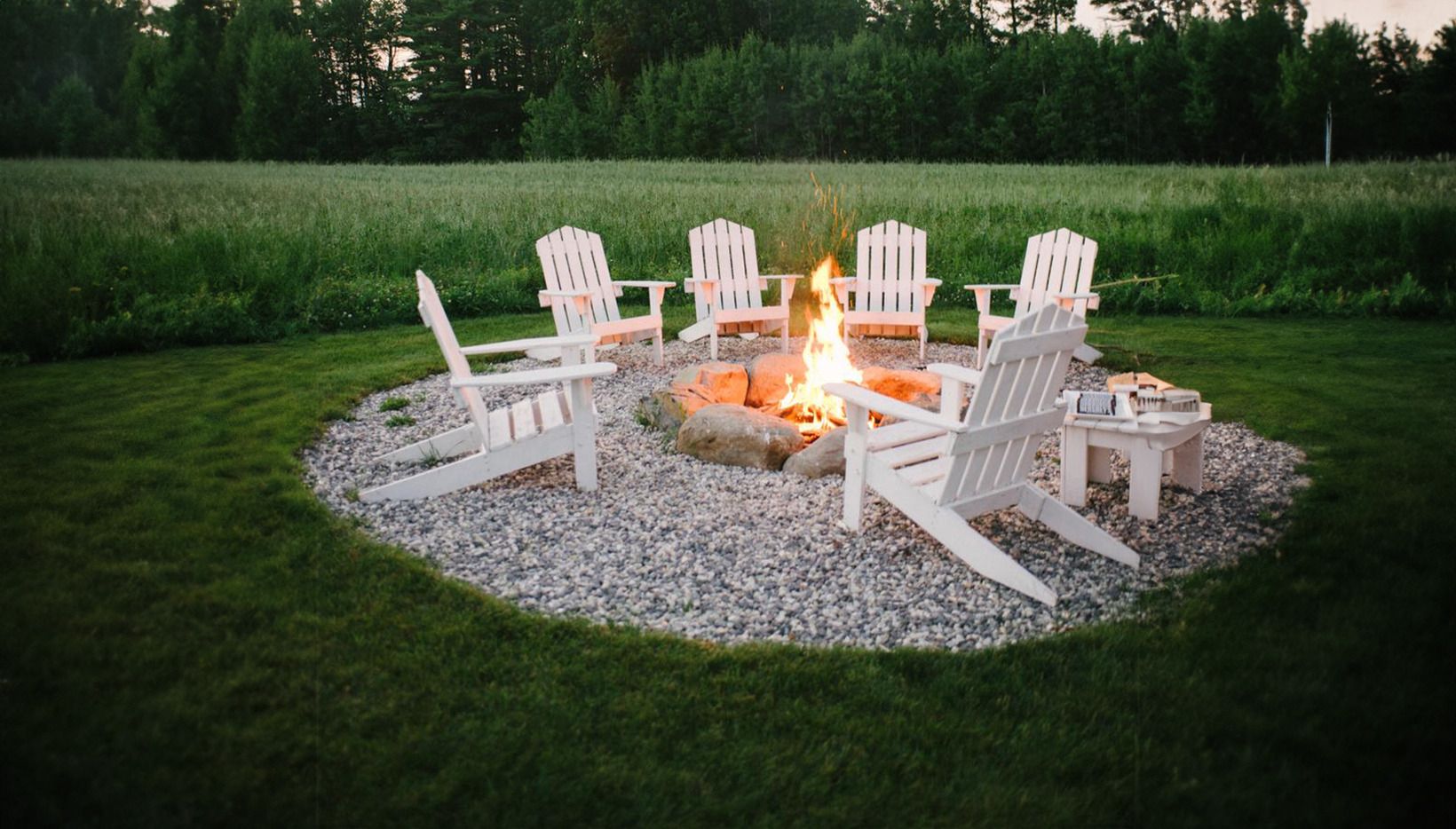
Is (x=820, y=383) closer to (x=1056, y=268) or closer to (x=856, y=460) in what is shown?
(x=856, y=460)

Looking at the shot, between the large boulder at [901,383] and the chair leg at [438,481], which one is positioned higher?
the large boulder at [901,383]

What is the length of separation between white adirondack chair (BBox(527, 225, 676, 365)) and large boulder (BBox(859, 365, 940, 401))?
2.05m

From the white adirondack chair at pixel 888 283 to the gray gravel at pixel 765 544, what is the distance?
2.48 meters

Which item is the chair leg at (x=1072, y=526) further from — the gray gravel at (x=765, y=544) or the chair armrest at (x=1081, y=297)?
the chair armrest at (x=1081, y=297)

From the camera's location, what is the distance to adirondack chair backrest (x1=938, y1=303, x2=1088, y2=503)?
11.7 feet

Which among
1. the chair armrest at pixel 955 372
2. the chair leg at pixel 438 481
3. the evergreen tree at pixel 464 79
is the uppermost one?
the evergreen tree at pixel 464 79

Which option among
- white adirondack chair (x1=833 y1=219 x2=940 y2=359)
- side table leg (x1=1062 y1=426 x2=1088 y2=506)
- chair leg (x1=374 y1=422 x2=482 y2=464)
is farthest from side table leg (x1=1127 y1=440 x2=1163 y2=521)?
white adirondack chair (x1=833 y1=219 x2=940 y2=359)

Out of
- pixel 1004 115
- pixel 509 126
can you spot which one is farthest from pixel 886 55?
pixel 509 126

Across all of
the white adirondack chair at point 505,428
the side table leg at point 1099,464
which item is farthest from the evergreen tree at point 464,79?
the side table leg at point 1099,464

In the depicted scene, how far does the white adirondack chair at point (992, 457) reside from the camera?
358 centimetres

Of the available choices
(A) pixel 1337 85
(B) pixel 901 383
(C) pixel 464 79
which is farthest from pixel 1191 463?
(C) pixel 464 79

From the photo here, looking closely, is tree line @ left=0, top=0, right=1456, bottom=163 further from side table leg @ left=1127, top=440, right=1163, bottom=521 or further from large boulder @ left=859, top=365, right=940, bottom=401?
side table leg @ left=1127, top=440, right=1163, bottom=521

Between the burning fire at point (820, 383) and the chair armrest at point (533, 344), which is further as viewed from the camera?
the burning fire at point (820, 383)

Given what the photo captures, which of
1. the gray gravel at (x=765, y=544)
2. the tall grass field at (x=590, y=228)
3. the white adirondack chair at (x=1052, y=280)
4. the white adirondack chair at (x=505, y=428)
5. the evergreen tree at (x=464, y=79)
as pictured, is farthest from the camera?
the evergreen tree at (x=464, y=79)
